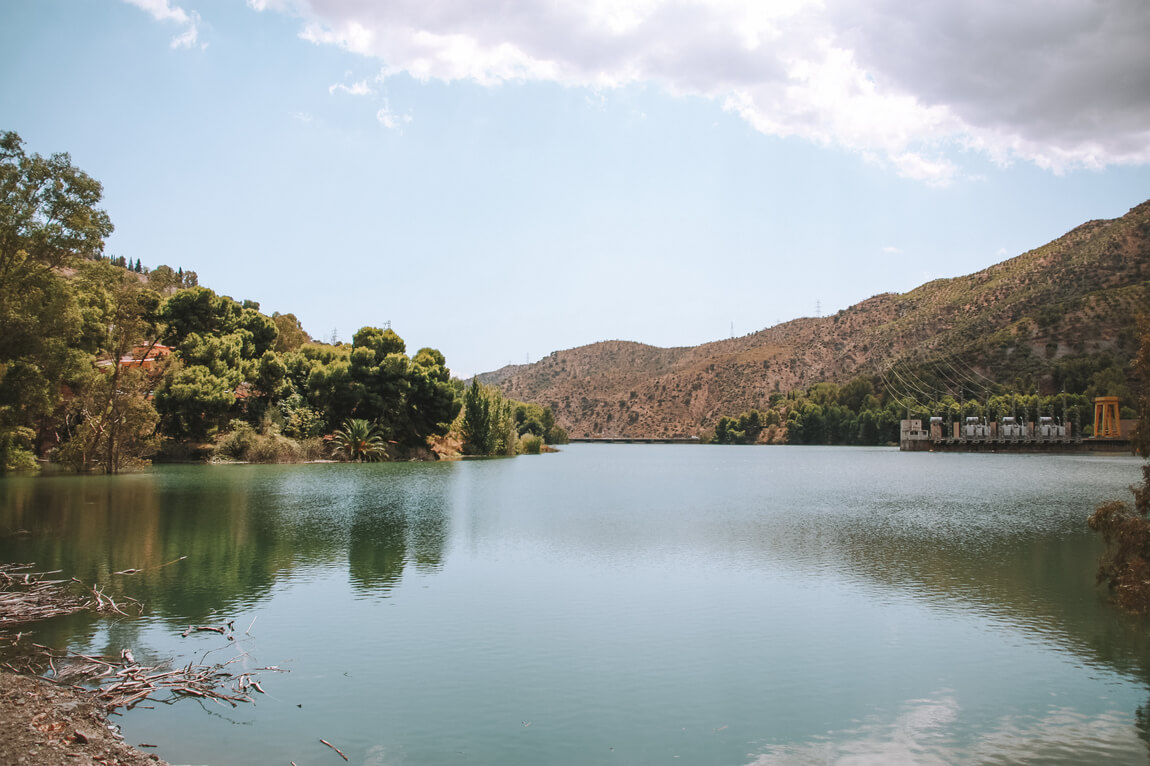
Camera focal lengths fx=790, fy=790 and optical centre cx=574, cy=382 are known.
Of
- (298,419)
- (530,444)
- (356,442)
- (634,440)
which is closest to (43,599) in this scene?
(298,419)

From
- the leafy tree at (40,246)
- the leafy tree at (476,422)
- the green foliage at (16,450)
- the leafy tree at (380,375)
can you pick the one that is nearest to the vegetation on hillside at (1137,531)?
the leafy tree at (40,246)

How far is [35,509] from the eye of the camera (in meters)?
23.2

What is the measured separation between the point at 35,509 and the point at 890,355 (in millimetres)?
117893

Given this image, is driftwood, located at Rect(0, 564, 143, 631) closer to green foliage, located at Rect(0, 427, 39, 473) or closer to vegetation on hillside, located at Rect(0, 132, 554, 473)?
vegetation on hillside, located at Rect(0, 132, 554, 473)

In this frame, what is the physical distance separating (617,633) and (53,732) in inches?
277

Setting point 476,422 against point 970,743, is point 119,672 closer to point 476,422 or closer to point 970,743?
point 970,743

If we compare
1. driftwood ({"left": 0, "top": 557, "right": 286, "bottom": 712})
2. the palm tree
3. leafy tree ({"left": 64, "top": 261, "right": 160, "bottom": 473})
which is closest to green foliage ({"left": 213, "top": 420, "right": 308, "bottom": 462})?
the palm tree

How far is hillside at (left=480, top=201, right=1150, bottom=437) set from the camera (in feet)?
320

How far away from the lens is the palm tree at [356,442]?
56.0 metres

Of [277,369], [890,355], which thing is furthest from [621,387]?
[277,369]

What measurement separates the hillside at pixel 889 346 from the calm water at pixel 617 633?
232ft

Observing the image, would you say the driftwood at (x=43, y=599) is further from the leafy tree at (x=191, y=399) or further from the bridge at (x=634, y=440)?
the bridge at (x=634, y=440)

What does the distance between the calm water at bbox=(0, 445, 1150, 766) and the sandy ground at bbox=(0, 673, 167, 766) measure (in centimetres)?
50

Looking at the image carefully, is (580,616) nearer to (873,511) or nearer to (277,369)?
(873,511)
